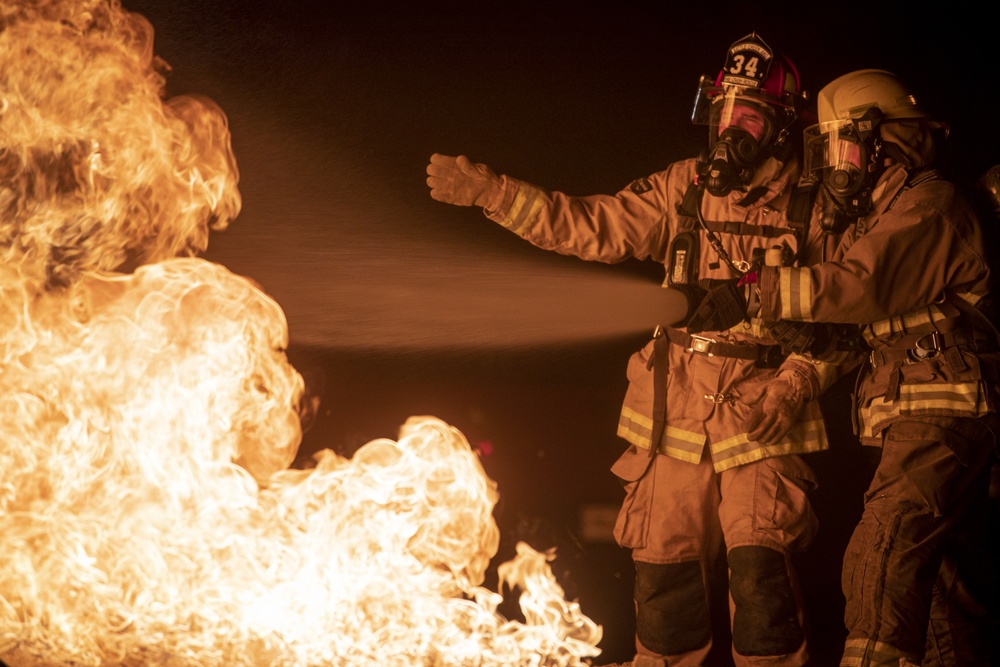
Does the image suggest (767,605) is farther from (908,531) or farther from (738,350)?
(738,350)

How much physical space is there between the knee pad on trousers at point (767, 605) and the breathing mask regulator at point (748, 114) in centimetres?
163

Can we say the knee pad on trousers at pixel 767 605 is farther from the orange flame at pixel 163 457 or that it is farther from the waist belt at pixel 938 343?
the orange flame at pixel 163 457

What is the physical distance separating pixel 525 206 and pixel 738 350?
3.97 feet

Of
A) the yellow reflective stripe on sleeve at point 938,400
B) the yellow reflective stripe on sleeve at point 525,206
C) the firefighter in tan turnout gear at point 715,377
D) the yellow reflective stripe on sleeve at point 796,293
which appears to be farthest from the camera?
the yellow reflective stripe on sleeve at point 525,206

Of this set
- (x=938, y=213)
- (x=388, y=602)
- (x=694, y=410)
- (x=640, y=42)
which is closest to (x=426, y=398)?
(x=388, y=602)

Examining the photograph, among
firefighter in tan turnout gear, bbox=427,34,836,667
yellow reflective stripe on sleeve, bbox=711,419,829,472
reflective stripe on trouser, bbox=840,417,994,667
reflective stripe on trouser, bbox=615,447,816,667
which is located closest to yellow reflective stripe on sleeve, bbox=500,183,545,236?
firefighter in tan turnout gear, bbox=427,34,836,667

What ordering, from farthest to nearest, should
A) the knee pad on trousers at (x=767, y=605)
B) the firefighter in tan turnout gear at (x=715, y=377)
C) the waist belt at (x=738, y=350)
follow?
the waist belt at (x=738, y=350), the firefighter in tan turnout gear at (x=715, y=377), the knee pad on trousers at (x=767, y=605)

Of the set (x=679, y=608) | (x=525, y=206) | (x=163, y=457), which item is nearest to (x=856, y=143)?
(x=525, y=206)

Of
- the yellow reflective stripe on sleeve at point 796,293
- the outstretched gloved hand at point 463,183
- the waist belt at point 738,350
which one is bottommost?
the waist belt at point 738,350

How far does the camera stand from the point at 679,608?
4594 mm

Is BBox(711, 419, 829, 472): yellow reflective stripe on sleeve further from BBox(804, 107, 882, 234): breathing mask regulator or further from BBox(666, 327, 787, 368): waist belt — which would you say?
BBox(804, 107, 882, 234): breathing mask regulator

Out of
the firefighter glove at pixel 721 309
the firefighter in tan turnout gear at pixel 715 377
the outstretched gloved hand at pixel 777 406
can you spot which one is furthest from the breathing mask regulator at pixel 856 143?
the outstretched gloved hand at pixel 777 406

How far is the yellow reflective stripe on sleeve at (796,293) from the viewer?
13.1 ft

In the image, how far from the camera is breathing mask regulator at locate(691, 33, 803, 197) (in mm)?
4461
